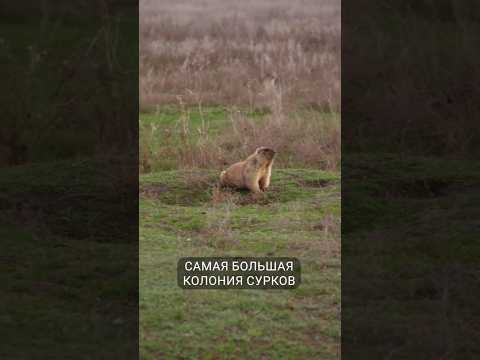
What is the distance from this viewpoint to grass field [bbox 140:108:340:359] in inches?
181

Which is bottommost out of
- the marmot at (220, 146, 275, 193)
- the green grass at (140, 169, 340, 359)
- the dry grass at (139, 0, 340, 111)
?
the green grass at (140, 169, 340, 359)
